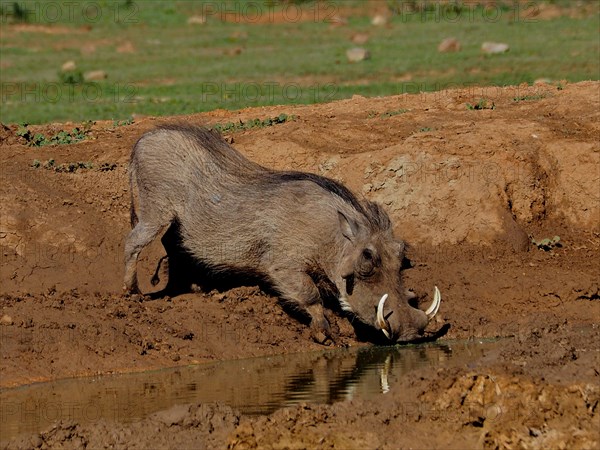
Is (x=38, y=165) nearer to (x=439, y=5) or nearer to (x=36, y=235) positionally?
(x=36, y=235)

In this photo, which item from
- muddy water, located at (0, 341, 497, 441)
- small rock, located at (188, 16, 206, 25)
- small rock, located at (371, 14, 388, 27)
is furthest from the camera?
small rock, located at (188, 16, 206, 25)

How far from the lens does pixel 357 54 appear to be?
23516 mm

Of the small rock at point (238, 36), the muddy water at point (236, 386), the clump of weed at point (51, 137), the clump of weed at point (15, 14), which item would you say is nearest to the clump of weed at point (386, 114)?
the clump of weed at point (51, 137)

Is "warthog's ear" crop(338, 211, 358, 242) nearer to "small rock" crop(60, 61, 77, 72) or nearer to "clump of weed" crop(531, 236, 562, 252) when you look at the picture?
"clump of weed" crop(531, 236, 562, 252)

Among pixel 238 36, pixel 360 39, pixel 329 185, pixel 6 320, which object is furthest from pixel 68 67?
pixel 6 320

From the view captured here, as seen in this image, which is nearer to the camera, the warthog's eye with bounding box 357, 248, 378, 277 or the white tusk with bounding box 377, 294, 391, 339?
the white tusk with bounding box 377, 294, 391, 339

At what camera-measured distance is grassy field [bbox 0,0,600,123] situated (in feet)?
64.6

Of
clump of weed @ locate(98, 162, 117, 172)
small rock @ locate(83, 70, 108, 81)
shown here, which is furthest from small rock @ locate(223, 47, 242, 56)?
clump of weed @ locate(98, 162, 117, 172)

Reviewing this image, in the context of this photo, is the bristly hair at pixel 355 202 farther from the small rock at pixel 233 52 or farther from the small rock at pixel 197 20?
the small rock at pixel 197 20

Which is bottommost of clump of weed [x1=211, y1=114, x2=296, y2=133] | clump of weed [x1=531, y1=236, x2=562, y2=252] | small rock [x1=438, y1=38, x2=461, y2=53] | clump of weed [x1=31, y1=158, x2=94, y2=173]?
small rock [x1=438, y1=38, x2=461, y2=53]

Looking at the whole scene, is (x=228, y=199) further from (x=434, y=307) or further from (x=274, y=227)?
(x=434, y=307)

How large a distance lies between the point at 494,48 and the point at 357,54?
261 cm

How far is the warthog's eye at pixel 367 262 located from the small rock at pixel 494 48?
13.8 metres

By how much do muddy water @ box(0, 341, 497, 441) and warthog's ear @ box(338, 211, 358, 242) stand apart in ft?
2.81
